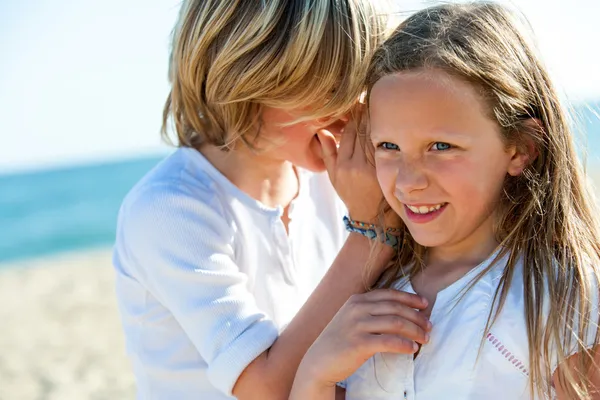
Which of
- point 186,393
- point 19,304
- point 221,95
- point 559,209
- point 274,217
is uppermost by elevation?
point 559,209

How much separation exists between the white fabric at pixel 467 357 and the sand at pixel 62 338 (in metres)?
3.90

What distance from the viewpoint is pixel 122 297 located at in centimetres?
259

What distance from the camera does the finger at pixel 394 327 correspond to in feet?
6.15

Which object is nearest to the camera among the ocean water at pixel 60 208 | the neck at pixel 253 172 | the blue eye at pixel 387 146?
the blue eye at pixel 387 146

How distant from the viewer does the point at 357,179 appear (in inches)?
90.5

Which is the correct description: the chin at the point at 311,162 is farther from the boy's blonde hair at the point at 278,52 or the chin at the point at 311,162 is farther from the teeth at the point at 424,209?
the teeth at the point at 424,209

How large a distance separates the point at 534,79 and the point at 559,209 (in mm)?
311

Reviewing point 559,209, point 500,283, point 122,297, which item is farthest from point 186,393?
point 559,209

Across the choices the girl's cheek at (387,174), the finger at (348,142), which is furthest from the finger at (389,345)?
the finger at (348,142)

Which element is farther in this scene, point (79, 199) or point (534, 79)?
point (79, 199)

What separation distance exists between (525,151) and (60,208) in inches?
822

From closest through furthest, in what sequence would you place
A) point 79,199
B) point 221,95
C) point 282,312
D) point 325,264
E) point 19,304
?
point 221,95
point 282,312
point 325,264
point 19,304
point 79,199

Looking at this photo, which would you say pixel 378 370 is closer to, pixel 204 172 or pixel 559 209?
pixel 559 209

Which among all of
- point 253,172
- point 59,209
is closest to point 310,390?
point 253,172
